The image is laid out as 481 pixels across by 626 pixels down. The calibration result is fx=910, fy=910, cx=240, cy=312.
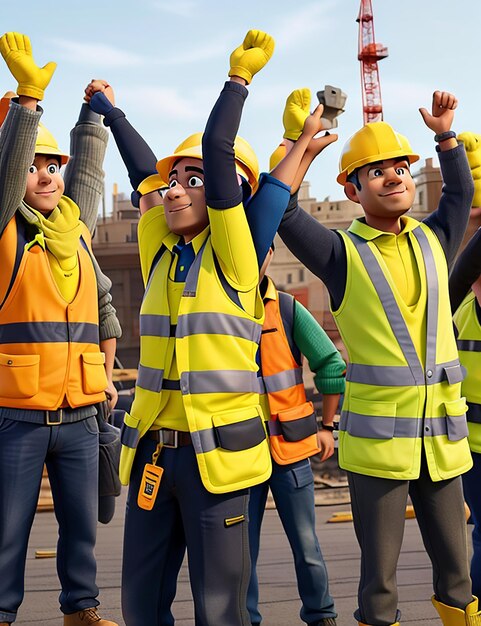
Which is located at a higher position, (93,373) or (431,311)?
(431,311)

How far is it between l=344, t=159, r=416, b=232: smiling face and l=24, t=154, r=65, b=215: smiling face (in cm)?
121

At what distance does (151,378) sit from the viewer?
9.34ft

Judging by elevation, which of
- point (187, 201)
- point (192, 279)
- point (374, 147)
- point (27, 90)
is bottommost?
point (192, 279)

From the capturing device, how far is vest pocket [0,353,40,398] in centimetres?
344

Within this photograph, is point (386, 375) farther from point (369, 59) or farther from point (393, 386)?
point (369, 59)

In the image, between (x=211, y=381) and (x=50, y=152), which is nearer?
(x=211, y=381)

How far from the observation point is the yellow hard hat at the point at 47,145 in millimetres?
3546

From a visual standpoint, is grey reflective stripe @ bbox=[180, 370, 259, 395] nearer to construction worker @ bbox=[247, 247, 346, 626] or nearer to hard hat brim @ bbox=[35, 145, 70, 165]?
construction worker @ bbox=[247, 247, 346, 626]

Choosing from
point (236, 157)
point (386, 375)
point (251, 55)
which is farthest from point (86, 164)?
point (386, 375)

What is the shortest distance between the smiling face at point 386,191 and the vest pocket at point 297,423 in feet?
3.04

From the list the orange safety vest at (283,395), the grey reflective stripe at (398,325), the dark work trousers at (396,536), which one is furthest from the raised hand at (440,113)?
the dark work trousers at (396,536)

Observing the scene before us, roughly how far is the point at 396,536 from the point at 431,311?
0.79 metres

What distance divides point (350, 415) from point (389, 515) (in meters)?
0.37

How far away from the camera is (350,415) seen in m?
3.25
